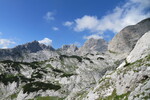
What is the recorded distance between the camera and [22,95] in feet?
639

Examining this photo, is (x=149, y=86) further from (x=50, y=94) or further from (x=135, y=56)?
(x=50, y=94)

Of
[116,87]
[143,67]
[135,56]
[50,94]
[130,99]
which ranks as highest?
[50,94]

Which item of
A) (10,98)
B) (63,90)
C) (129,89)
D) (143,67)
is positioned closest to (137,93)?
(129,89)

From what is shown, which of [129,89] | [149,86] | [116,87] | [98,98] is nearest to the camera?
[149,86]

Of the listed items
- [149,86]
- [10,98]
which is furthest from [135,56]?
[10,98]

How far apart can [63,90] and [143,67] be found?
163 metres

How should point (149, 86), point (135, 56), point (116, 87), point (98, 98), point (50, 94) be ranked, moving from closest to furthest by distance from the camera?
point (149, 86), point (116, 87), point (98, 98), point (135, 56), point (50, 94)

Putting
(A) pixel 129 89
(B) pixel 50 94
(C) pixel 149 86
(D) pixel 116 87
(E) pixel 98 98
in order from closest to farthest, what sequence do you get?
1. (C) pixel 149 86
2. (A) pixel 129 89
3. (D) pixel 116 87
4. (E) pixel 98 98
5. (B) pixel 50 94

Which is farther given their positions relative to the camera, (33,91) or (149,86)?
(33,91)

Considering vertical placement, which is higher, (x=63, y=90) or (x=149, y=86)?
(x=63, y=90)

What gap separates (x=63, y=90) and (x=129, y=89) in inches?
6383

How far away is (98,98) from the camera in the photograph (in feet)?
150

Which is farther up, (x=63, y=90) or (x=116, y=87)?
(x=63, y=90)

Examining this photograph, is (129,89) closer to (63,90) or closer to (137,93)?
(137,93)
